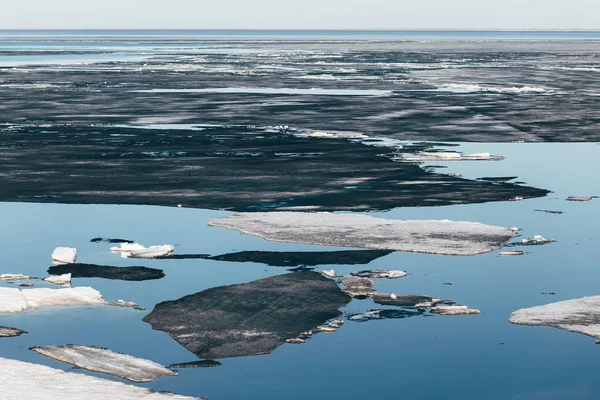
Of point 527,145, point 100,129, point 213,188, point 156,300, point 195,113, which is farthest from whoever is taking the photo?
point 195,113

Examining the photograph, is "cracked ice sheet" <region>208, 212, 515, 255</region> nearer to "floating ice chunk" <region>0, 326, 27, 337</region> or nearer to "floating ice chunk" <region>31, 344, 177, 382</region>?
"floating ice chunk" <region>0, 326, 27, 337</region>

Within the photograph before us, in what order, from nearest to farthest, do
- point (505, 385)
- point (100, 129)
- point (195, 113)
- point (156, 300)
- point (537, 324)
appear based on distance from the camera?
point (505, 385) < point (537, 324) < point (156, 300) < point (100, 129) < point (195, 113)

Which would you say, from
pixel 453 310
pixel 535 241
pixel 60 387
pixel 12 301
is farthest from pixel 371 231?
pixel 60 387

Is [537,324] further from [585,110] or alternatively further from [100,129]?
[585,110]

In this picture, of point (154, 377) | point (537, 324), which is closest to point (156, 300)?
point (154, 377)

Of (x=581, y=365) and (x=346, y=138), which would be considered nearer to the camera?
(x=581, y=365)

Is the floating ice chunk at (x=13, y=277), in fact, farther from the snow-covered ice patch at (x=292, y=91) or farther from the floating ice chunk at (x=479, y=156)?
the snow-covered ice patch at (x=292, y=91)
